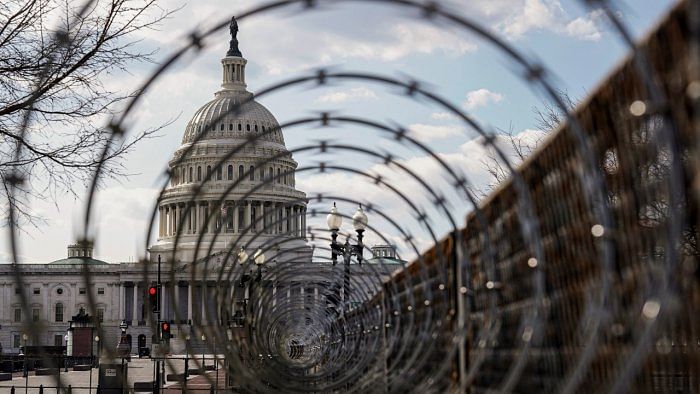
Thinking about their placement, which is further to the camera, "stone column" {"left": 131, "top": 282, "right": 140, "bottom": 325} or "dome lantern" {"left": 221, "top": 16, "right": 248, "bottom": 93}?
"stone column" {"left": 131, "top": 282, "right": 140, "bottom": 325}

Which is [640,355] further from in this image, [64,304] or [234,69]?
[64,304]

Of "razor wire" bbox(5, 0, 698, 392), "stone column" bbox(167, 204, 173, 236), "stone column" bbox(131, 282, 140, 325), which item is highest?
"stone column" bbox(167, 204, 173, 236)

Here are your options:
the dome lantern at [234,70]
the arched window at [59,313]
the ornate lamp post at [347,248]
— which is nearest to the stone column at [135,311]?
the arched window at [59,313]

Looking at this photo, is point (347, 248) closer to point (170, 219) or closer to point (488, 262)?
point (488, 262)

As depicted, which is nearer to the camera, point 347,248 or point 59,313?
point 347,248

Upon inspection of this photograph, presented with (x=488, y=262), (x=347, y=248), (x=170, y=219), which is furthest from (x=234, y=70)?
(x=488, y=262)

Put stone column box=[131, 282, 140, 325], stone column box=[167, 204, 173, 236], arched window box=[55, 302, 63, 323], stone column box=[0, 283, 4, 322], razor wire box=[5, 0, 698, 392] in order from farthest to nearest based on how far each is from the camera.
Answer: arched window box=[55, 302, 63, 323]
stone column box=[0, 283, 4, 322]
stone column box=[131, 282, 140, 325]
stone column box=[167, 204, 173, 236]
razor wire box=[5, 0, 698, 392]

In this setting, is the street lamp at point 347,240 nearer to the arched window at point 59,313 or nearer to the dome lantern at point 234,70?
the dome lantern at point 234,70

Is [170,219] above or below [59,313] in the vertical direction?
above

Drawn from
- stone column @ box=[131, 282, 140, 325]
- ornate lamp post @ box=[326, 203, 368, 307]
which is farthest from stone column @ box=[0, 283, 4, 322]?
ornate lamp post @ box=[326, 203, 368, 307]

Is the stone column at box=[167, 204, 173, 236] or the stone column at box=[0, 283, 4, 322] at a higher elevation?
the stone column at box=[167, 204, 173, 236]

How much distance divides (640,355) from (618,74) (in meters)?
2.38

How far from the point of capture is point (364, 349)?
55.2 ft

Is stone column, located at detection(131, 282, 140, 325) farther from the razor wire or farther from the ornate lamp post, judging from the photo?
the razor wire
